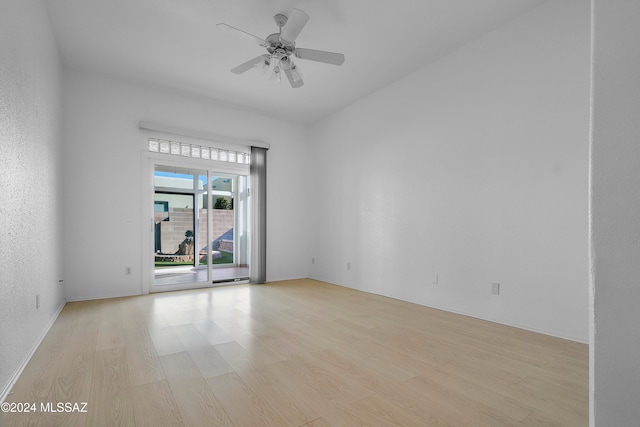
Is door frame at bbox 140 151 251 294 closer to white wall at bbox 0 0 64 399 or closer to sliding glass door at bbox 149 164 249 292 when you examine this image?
sliding glass door at bbox 149 164 249 292

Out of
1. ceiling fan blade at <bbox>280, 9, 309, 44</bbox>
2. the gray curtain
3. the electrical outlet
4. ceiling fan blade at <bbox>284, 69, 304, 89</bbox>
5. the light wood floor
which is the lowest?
the light wood floor

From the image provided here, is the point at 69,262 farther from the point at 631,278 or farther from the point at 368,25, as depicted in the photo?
the point at 631,278

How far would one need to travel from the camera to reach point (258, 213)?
5625 mm

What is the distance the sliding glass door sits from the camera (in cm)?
523

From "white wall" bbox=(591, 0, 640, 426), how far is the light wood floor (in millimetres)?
1057

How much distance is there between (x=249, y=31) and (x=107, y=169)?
2.85m

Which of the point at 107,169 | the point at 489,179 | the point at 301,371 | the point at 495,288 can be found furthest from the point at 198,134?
the point at 495,288

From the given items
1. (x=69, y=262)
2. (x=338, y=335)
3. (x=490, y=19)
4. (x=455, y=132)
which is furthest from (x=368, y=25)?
(x=69, y=262)

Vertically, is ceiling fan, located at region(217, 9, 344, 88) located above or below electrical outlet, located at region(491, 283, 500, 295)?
above

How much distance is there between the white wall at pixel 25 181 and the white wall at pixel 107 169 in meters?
0.80

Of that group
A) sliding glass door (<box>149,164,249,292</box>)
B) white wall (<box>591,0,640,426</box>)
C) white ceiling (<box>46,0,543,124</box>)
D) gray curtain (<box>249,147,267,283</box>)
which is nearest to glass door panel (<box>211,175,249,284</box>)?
sliding glass door (<box>149,164,249,292</box>)

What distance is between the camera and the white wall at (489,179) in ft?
9.09

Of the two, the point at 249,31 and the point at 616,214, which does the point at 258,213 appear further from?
the point at 616,214

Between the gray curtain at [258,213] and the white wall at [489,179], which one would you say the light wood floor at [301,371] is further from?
the gray curtain at [258,213]
